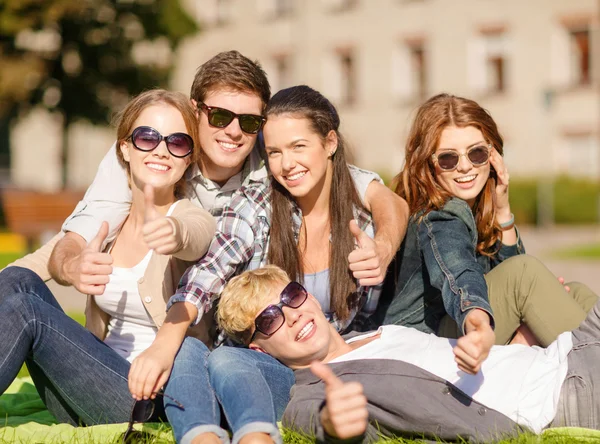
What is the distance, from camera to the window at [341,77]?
Result: 100ft

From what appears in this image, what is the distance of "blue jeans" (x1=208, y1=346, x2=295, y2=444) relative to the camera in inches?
140

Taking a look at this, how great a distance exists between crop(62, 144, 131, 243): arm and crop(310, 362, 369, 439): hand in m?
1.69

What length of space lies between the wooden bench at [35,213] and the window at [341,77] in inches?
616

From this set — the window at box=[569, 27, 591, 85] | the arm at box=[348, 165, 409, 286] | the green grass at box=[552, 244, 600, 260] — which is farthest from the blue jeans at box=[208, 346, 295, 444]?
the window at box=[569, 27, 591, 85]

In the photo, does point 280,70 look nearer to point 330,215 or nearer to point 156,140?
point 330,215

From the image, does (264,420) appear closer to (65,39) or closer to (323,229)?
(323,229)

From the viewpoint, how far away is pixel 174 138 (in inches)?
175

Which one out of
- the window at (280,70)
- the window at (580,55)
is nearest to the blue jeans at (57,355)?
the window at (580,55)

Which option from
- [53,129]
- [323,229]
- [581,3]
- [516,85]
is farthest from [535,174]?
[323,229]

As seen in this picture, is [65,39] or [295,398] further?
[65,39]

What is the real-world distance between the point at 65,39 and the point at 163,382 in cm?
1948

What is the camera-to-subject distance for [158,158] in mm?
4441

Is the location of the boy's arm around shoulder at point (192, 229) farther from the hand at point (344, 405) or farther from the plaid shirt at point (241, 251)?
the hand at point (344, 405)

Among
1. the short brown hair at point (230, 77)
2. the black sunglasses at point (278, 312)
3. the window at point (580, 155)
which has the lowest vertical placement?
the window at point (580, 155)
